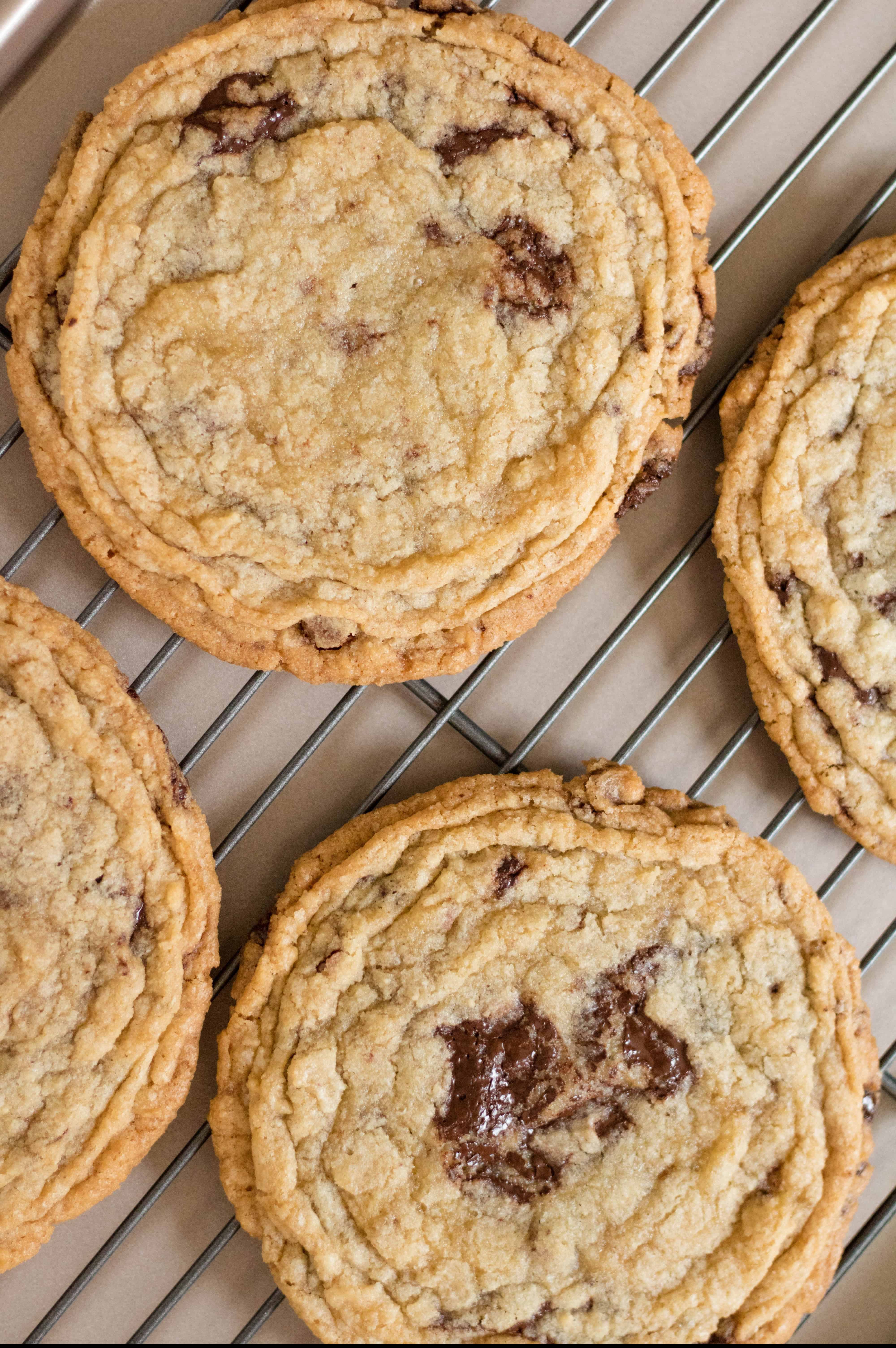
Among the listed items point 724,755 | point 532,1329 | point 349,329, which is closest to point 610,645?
point 724,755

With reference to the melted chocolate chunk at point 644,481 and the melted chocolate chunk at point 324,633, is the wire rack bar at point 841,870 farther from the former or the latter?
the melted chocolate chunk at point 324,633

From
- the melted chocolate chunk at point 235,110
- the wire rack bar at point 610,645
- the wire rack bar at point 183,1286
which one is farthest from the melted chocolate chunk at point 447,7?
the wire rack bar at point 183,1286

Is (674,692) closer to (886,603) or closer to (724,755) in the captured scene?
(724,755)

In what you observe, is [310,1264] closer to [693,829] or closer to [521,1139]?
[521,1139]

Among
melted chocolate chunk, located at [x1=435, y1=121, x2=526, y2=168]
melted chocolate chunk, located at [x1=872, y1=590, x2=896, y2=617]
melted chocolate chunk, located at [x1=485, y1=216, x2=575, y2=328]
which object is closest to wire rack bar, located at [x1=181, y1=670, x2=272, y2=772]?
melted chocolate chunk, located at [x1=485, y1=216, x2=575, y2=328]

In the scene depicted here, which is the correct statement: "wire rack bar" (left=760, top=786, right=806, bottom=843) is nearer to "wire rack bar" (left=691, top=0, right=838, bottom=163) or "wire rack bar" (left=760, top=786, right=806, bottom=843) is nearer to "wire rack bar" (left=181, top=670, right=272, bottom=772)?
"wire rack bar" (left=181, top=670, right=272, bottom=772)
